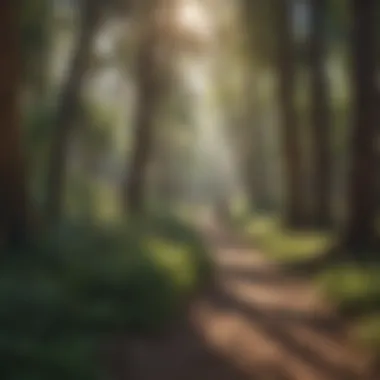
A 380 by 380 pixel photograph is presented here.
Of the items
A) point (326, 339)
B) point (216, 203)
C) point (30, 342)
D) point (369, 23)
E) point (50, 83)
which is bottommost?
point (30, 342)

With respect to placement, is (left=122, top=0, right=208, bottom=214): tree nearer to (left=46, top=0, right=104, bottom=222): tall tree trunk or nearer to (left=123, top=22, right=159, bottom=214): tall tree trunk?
(left=123, top=22, right=159, bottom=214): tall tree trunk

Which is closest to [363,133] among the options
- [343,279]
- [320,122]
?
[343,279]

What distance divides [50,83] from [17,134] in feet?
2.65

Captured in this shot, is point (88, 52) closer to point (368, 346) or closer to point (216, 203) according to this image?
point (216, 203)

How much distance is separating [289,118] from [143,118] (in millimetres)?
2849

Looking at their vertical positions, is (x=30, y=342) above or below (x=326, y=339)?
below

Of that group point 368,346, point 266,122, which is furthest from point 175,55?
point 266,122

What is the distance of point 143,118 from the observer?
8.55 m

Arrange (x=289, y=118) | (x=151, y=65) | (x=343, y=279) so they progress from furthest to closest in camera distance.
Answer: (x=289, y=118) → (x=151, y=65) → (x=343, y=279)

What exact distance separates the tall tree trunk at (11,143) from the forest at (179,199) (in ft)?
0.04

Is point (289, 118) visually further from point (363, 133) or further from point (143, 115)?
point (363, 133)

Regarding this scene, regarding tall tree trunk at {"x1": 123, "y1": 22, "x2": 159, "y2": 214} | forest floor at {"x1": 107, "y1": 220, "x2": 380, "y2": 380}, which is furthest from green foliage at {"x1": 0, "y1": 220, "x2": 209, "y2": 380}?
tall tree trunk at {"x1": 123, "y1": 22, "x2": 159, "y2": 214}

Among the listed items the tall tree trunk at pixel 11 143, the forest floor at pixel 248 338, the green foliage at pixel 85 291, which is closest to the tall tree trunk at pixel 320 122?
the forest floor at pixel 248 338

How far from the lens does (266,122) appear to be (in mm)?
12156
